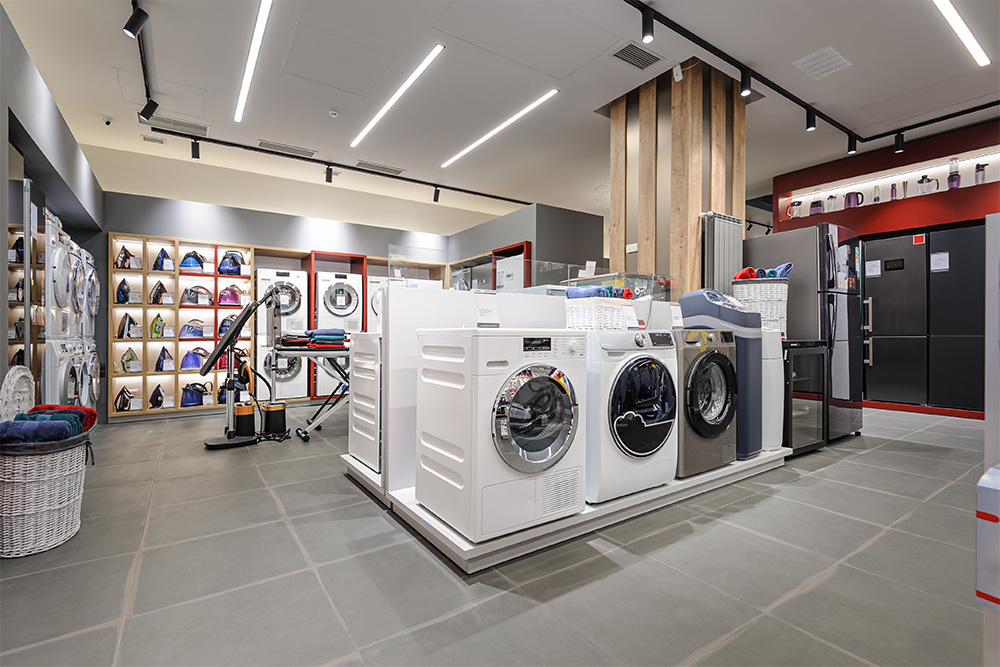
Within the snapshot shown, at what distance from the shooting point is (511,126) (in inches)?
214

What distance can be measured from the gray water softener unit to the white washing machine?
5531 mm

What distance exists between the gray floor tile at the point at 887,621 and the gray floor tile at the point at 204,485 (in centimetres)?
289

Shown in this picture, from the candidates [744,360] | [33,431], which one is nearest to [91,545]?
[33,431]

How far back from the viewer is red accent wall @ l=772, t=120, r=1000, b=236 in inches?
207

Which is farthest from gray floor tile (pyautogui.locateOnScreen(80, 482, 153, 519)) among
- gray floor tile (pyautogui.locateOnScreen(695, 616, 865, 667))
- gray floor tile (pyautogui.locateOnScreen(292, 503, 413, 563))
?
gray floor tile (pyautogui.locateOnScreen(695, 616, 865, 667))

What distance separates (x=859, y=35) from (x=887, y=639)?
4500 mm

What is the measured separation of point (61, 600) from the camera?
5.41 feet

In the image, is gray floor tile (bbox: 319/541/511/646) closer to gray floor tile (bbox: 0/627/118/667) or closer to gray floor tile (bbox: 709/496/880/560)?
gray floor tile (bbox: 0/627/118/667)

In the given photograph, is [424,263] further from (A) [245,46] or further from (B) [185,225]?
(B) [185,225]

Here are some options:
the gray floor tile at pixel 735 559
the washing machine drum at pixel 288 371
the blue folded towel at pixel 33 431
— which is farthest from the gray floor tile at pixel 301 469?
the washing machine drum at pixel 288 371

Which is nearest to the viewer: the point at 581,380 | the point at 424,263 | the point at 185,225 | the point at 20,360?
the point at 581,380

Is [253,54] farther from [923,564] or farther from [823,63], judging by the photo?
[923,564]

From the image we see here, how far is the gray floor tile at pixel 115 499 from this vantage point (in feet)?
8.09

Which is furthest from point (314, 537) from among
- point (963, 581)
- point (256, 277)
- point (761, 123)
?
point (761, 123)
